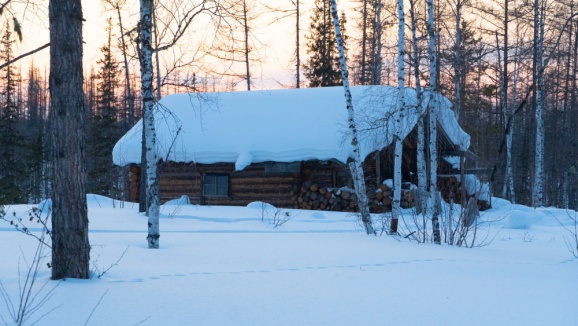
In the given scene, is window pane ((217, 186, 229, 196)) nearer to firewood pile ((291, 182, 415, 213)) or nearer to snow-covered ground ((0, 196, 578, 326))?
firewood pile ((291, 182, 415, 213))

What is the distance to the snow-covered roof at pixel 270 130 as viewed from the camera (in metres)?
20.5

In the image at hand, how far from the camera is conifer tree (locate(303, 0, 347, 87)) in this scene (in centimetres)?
3584

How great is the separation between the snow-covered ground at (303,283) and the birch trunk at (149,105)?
0.42 metres

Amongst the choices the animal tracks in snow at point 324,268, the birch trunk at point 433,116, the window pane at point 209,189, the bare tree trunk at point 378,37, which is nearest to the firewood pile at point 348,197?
the window pane at point 209,189

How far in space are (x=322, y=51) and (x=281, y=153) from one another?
657 inches

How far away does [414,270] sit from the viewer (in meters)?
7.58

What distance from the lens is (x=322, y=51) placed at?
3634 cm

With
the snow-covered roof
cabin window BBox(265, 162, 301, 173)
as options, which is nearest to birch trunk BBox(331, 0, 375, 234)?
the snow-covered roof

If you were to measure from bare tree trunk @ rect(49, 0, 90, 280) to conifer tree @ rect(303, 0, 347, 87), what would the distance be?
29.8 metres

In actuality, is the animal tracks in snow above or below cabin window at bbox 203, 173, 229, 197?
below

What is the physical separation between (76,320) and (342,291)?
8.33 feet

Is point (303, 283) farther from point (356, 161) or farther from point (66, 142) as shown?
point (356, 161)

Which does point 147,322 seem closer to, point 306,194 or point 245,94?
point 306,194

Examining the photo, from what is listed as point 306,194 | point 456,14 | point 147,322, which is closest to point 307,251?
point 147,322
